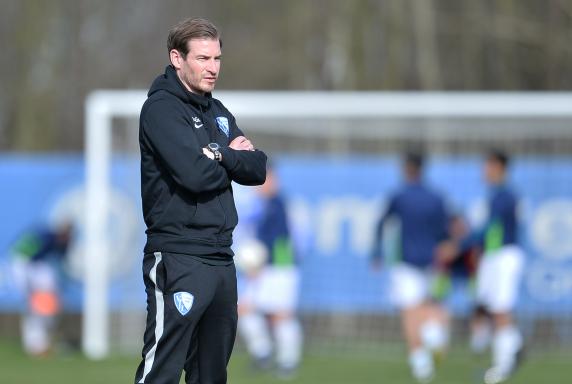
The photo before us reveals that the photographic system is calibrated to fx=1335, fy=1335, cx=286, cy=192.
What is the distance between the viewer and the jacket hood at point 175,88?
20.9ft

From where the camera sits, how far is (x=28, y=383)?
1270 centimetres

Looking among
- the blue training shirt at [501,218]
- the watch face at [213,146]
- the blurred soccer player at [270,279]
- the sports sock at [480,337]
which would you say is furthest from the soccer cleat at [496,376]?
the watch face at [213,146]

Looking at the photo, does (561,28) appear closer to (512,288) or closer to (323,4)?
(323,4)

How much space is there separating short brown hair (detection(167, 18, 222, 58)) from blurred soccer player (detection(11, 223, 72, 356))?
11.0 meters

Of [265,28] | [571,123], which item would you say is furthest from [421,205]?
[265,28]

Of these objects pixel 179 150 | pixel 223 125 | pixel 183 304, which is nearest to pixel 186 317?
pixel 183 304

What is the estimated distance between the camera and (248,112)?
16703 mm

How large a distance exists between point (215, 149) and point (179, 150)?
23 cm

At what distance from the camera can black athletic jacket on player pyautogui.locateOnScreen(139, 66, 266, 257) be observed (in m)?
6.20

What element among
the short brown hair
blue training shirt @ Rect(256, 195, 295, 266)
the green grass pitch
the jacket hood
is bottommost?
the green grass pitch

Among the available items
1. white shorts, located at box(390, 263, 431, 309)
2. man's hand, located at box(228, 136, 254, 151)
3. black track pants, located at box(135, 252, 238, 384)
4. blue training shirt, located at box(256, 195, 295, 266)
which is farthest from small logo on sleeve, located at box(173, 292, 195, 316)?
blue training shirt, located at box(256, 195, 295, 266)

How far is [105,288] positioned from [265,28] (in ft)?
37.5

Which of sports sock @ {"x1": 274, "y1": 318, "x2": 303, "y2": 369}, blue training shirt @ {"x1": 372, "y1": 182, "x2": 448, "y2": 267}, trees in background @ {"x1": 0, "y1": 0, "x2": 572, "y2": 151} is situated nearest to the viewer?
blue training shirt @ {"x1": 372, "y1": 182, "x2": 448, "y2": 267}

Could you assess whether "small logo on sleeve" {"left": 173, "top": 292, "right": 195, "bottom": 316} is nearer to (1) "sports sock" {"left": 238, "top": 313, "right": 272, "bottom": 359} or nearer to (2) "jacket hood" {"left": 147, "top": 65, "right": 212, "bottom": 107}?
(2) "jacket hood" {"left": 147, "top": 65, "right": 212, "bottom": 107}
